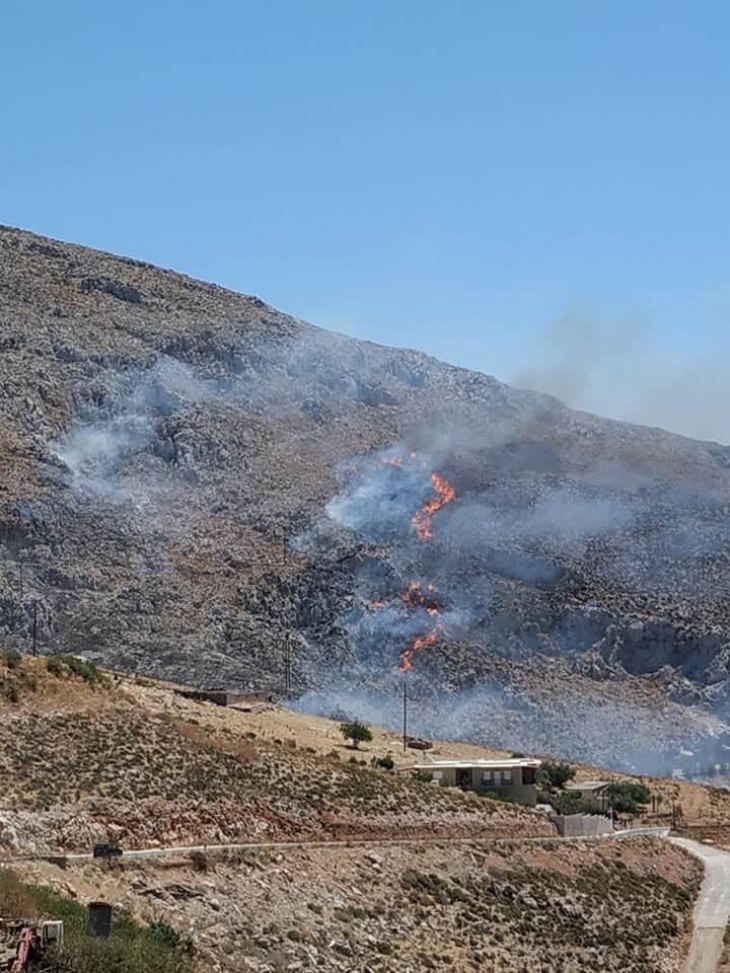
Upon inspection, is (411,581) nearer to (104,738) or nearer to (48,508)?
(48,508)

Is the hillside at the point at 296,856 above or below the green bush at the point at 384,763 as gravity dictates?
below

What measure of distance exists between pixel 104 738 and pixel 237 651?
203ft

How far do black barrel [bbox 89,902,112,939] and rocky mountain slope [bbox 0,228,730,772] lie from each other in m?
72.5

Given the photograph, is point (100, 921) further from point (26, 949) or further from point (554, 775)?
point (554, 775)

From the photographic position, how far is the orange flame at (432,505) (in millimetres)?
141750

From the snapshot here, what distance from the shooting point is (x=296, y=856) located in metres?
49.1

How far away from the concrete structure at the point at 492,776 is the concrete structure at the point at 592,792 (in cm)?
421

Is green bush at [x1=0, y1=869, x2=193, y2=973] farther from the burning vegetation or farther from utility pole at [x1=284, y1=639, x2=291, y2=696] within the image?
the burning vegetation

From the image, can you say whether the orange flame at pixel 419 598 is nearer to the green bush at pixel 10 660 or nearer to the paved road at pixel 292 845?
the paved road at pixel 292 845

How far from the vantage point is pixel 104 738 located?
56.0m

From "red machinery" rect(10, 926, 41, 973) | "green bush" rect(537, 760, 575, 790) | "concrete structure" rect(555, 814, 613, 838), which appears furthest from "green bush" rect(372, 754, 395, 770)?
"red machinery" rect(10, 926, 41, 973)

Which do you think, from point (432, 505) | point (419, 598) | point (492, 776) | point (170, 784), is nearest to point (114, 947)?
point (170, 784)

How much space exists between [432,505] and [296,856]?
327 feet

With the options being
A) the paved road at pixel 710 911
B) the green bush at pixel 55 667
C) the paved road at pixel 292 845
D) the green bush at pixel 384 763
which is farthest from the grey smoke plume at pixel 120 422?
the paved road at pixel 292 845
